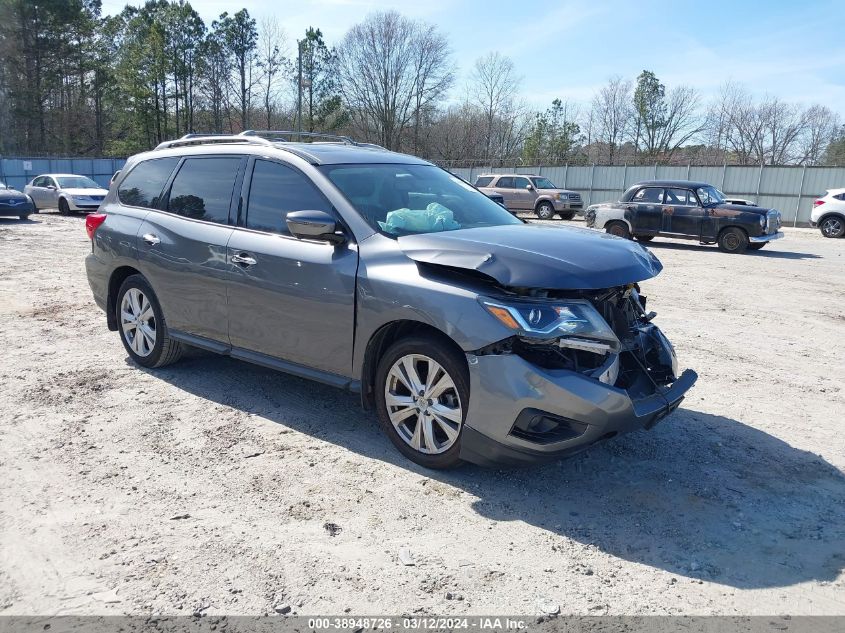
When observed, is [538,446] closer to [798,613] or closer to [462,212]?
[798,613]

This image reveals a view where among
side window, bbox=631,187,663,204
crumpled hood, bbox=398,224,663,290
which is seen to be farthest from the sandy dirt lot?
side window, bbox=631,187,663,204

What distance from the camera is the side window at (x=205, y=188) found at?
4969 mm

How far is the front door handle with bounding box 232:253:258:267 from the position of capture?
457 centimetres

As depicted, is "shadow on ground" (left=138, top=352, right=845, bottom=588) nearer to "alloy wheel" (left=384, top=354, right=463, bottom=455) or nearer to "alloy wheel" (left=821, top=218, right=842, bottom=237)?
"alloy wheel" (left=384, top=354, right=463, bottom=455)

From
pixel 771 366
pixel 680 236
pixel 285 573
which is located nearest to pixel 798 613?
pixel 285 573

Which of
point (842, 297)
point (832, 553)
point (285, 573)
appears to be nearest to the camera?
point (285, 573)

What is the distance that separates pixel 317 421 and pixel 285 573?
1.80 meters

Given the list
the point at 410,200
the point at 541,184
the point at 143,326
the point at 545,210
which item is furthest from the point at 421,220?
the point at 541,184

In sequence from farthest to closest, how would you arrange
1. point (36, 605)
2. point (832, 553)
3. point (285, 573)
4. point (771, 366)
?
point (771, 366)
point (832, 553)
point (285, 573)
point (36, 605)

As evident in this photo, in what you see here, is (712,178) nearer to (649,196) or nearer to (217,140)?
(649,196)

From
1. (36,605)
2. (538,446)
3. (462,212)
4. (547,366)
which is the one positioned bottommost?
(36,605)

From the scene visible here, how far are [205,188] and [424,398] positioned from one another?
8.78ft

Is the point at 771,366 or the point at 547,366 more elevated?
the point at 547,366

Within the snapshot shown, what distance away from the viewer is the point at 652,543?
320cm
